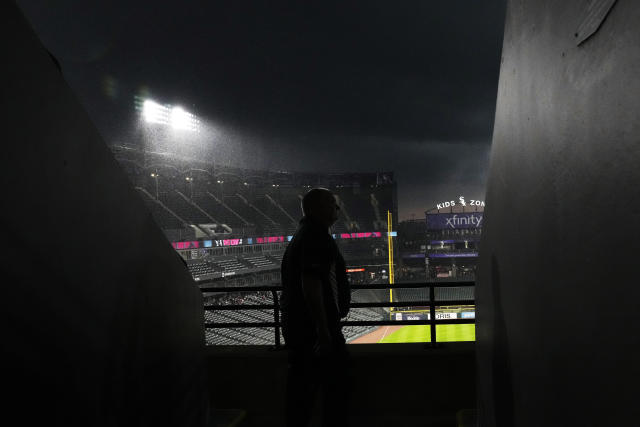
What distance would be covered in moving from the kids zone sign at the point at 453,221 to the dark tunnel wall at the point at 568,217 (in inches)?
1517

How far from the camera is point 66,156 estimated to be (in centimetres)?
124

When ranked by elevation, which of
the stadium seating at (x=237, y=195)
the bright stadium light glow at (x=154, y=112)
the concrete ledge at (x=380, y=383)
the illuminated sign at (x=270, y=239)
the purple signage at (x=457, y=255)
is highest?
the bright stadium light glow at (x=154, y=112)

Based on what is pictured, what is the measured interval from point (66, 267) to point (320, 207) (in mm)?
1182

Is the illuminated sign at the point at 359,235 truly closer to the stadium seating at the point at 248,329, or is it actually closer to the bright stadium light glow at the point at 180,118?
the stadium seating at the point at 248,329

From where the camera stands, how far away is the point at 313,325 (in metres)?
1.98

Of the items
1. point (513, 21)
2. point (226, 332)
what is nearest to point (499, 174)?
point (513, 21)

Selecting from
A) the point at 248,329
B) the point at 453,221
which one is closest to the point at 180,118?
the point at 248,329

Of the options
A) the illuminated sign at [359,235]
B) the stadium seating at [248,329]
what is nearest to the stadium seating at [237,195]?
the illuminated sign at [359,235]

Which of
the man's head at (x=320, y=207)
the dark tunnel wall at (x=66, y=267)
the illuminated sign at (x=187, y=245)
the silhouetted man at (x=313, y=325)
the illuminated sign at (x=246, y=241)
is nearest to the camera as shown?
the dark tunnel wall at (x=66, y=267)

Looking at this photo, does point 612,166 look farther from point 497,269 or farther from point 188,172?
point 188,172

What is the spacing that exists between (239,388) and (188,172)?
3587 cm

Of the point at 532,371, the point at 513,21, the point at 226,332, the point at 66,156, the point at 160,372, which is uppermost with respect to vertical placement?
the point at 513,21

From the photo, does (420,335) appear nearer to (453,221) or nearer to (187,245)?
(187,245)

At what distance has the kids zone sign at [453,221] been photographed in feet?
127
